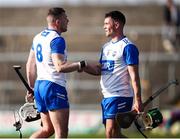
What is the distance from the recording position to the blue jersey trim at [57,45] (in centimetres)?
1193

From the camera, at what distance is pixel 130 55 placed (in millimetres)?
12125

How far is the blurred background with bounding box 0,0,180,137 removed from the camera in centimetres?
2405

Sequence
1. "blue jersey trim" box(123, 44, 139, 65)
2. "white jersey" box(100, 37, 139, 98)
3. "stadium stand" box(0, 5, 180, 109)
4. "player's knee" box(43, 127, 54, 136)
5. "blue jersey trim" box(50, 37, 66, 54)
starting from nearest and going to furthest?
"blue jersey trim" box(50, 37, 66, 54), "blue jersey trim" box(123, 44, 139, 65), "white jersey" box(100, 37, 139, 98), "player's knee" box(43, 127, 54, 136), "stadium stand" box(0, 5, 180, 109)

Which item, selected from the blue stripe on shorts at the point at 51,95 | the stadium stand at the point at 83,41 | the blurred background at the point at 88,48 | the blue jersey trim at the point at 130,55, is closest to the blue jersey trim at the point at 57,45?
the blue stripe on shorts at the point at 51,95

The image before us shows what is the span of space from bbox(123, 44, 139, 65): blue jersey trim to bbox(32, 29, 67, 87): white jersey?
89 cm

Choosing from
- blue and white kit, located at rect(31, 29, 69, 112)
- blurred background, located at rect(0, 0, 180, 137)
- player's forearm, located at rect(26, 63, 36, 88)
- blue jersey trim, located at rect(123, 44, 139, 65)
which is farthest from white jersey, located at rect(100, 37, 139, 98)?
blurred background, located at rect(0, 0, 180, 137)

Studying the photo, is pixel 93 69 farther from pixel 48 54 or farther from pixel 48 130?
pixel 48 130

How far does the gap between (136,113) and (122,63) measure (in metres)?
0.76

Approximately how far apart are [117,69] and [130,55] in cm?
33

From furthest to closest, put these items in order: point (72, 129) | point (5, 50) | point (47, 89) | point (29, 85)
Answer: point (5, 50) < point (72, 129) < point (29, 85) < point (47, 89)

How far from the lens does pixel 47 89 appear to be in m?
12.1

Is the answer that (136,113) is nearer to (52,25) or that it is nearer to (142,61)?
(52,25)

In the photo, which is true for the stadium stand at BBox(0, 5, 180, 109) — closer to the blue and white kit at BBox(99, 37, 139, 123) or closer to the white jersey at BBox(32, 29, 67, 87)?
the blue and white kit at BBox(99, 37, 139, 123)

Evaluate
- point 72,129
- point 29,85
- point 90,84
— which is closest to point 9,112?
point 72,129
